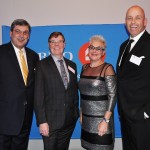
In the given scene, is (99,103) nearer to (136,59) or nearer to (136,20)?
(136,59)

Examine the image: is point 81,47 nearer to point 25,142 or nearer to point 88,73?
point 88,73

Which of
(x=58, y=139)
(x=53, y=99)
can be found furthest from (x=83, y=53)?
(x=58, y=139)

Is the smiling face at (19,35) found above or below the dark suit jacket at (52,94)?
above

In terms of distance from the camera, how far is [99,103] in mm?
2238

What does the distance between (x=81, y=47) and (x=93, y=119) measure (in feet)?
4.32

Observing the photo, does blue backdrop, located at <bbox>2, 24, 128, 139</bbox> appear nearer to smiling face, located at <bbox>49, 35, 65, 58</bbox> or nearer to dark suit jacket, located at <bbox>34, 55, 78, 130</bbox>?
smiling face, located at <bbox>49, 35, 65, 58</bbox>

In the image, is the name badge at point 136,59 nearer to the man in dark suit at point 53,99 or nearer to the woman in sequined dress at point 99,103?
the woman in sequined dress at point 99,103

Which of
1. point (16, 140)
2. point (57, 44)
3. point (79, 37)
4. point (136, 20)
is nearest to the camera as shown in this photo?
point (136, 20)

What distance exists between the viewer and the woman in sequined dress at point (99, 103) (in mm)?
2205

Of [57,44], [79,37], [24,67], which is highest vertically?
[79,37]

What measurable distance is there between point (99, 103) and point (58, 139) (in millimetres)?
647

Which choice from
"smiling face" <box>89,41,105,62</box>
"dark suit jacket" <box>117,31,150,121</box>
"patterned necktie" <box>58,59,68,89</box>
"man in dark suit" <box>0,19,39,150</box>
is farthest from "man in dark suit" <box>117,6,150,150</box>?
"man in dark suit" <box>0,19,39,150</box>

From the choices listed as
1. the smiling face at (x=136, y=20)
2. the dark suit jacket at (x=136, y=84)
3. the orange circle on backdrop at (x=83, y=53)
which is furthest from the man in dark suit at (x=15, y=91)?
the smiling face at (x=136, y=20)

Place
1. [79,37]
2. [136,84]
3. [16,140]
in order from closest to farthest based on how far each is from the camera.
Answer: [136,84] < [16,140] < [79,37]
